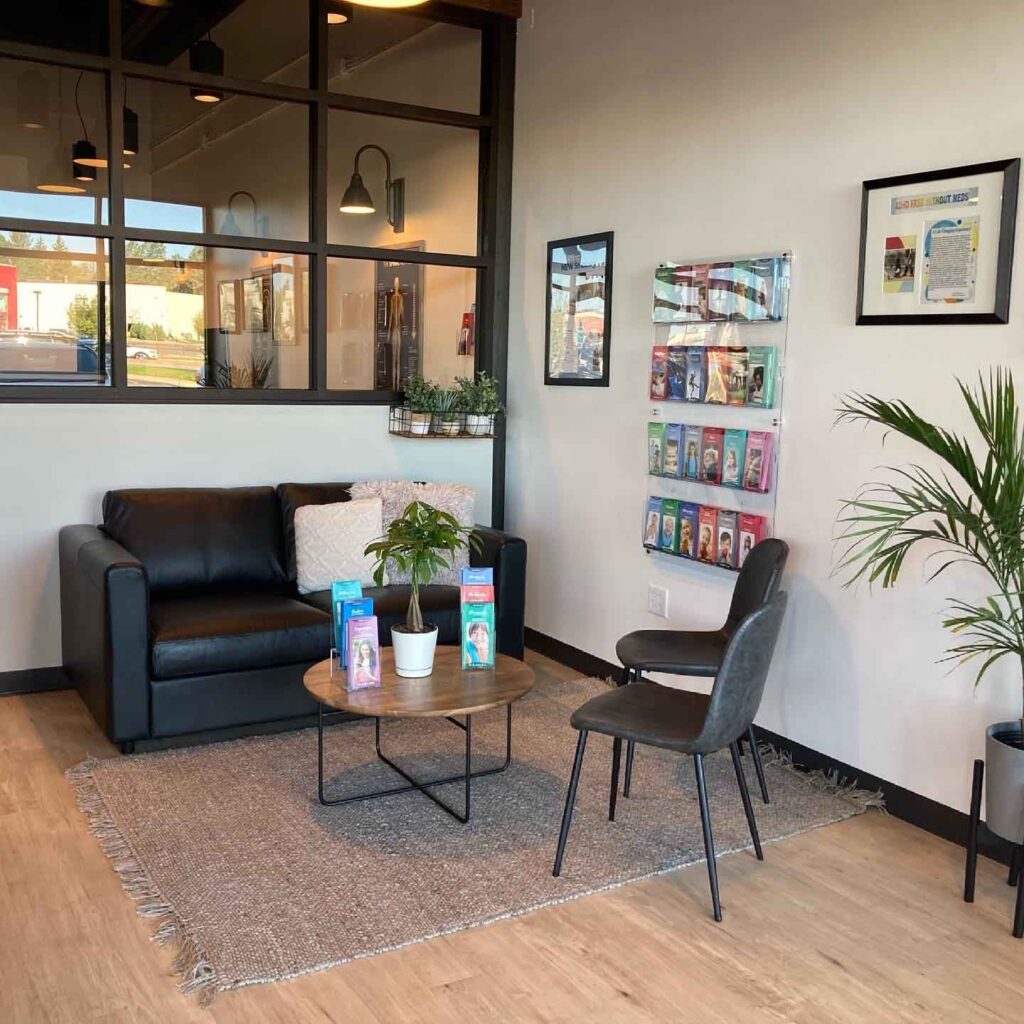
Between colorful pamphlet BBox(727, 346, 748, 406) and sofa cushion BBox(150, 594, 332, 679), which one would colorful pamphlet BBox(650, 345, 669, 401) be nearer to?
colorful pamphlet BBox(727, 346, 748, 406)

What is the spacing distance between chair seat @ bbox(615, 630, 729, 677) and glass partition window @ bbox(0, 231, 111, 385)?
2.47 m

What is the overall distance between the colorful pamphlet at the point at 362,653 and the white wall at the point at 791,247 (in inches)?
57.6

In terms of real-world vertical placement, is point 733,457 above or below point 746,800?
above

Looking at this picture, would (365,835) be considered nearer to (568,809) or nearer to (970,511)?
(568,809)

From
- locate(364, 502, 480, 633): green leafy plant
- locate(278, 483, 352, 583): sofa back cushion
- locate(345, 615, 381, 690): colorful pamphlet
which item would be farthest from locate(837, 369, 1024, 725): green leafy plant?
locate(278, 483, 352, 583): sofa back cushion

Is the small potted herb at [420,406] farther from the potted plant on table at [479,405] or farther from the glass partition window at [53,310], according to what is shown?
the glass partition window at [53,310]

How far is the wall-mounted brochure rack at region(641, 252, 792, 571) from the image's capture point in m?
3.71

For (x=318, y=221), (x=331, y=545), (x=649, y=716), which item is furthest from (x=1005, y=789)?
(x=318, y=221)

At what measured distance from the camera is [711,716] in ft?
8.67

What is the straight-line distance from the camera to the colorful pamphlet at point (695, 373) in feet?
13.0

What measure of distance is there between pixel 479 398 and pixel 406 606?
4.38ft

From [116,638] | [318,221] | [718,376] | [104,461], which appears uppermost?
[318,221]

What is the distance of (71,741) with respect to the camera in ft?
12.5

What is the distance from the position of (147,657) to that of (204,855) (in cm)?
86
